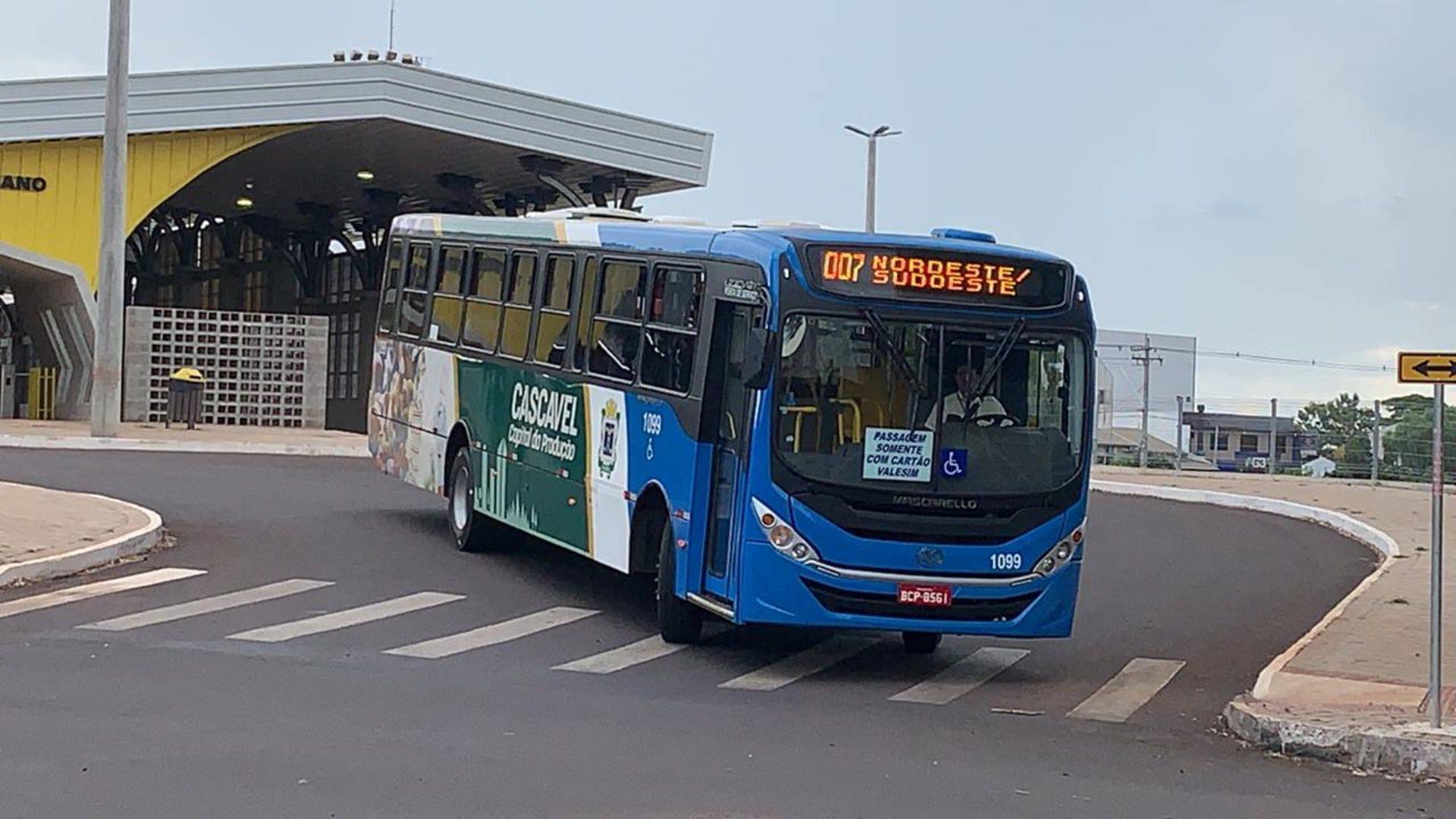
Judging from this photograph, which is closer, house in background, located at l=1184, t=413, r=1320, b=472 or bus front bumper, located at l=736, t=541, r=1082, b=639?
bus front bumper, located at l=736, t=541, r=1082, b=639

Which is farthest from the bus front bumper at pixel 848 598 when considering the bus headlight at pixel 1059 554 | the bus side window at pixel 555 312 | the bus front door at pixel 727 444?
the bus side window at pixel 555 312

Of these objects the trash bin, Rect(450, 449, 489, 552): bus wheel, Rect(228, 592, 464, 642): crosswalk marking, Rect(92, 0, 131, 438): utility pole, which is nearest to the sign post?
Rect(228, 592, 464, 642): crosswalk marking

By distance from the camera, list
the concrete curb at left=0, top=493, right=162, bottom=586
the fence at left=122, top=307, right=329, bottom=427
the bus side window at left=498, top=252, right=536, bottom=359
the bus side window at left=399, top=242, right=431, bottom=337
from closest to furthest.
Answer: the concrete curb at left=0, top=493, right=162, bottom=586
the bus side window at left=498, top=252, right=536, bottom=359
the bus side window at left=399, top=242, right=431, bottom=337
the fence at left=122, top=307, right=329, bottom=427

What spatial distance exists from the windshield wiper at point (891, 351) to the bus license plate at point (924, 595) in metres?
A: 1.27

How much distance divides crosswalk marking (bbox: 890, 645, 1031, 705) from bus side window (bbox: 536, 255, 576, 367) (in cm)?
433

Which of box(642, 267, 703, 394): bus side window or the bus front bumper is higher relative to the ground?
box(642, 267, 703, 394): bus side window

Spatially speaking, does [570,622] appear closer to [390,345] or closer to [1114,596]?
[1114,596]

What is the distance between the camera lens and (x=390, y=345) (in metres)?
20.8

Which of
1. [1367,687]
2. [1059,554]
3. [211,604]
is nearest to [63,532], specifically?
[211,604]

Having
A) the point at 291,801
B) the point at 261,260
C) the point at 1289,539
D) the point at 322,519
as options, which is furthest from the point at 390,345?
the point at 261,260

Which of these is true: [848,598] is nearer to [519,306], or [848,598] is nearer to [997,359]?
[997,359]

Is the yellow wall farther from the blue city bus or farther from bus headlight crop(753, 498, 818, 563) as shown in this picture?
bus headlight crop(753, 498, 818, 563)

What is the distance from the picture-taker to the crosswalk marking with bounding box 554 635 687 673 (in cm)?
1258

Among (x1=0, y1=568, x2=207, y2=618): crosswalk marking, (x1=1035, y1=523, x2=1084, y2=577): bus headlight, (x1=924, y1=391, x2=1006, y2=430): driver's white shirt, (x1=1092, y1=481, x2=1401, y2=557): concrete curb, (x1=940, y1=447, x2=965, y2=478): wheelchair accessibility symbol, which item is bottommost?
(x1=0, y1=568, x2=207, y2=618): crosswalk marking
